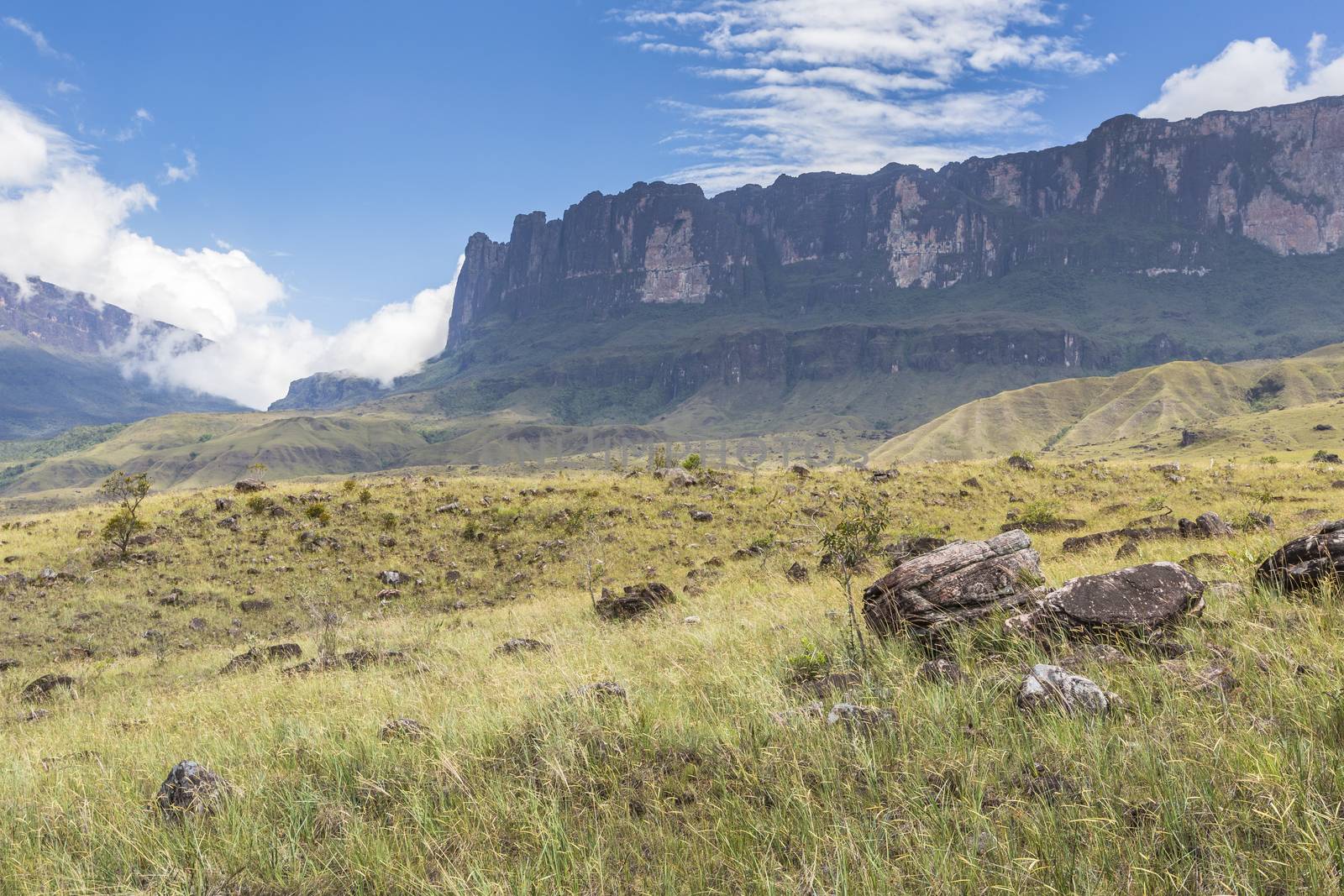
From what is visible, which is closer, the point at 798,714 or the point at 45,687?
the point at 798,714

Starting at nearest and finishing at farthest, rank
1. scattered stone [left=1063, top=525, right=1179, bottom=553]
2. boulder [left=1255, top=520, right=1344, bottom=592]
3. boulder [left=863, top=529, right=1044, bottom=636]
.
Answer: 1. boulder [left=1255, top=520, right=1344, bottom=592]
2. boulder [left=863, top=529, right=1044, bottom=636]
3. scattered stone [left=1063, top=525, right=1179, bottom=553]

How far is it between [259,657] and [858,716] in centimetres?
1297

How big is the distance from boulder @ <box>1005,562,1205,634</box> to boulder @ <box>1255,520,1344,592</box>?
1023mm

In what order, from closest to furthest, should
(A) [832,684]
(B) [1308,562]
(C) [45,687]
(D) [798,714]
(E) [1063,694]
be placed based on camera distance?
(E) [1063,694] → (D) [798,714] → (A) [832,684] → (B) [1308,562] → (C) [45,687]

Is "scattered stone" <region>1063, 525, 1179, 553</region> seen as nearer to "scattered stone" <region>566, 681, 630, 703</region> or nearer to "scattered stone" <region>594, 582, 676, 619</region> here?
"scattered stone" <region>594, 582, 676, 619</region>

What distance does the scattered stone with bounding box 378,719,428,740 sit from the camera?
5.64 metres

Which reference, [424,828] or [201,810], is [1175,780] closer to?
[424,828]

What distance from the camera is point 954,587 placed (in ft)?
25.1

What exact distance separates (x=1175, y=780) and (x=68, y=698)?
604 inches

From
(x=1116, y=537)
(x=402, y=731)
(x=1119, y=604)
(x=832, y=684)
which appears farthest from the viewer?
(x=1116, y=537)

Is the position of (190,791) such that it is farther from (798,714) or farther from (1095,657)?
(1095,657)

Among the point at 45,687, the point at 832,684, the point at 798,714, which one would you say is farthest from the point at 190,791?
the point at 45,687

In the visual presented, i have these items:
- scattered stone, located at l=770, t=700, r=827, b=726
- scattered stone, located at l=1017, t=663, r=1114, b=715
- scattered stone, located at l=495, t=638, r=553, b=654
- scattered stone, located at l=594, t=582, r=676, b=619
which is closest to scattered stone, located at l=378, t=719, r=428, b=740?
scattered stone, located at l=770, t=700, r=827, b=726

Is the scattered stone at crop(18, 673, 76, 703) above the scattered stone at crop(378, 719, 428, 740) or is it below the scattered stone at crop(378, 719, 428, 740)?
below
